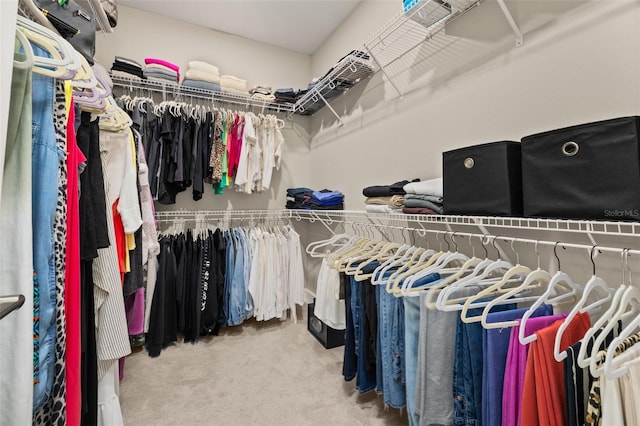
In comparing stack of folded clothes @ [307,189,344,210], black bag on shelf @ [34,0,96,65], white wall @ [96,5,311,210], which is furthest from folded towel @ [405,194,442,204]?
white wall @ [96,5,311,210]

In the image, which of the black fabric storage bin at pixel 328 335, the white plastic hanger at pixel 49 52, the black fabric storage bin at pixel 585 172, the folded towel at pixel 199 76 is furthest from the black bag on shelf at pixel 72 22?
the black fabric storage bin at pixel 328 335

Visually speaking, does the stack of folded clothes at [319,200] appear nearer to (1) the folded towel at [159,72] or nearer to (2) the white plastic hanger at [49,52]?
(1) the folded towel at [159,72]

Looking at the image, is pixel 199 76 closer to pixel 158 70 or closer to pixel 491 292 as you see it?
pixel 158 70

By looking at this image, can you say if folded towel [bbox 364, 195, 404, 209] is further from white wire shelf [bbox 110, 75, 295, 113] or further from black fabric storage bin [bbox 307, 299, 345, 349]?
white wire shelf [bbox 110, 75, 295, 113]

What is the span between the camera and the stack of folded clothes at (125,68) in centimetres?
234

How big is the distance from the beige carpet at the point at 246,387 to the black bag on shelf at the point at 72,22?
6.18 feet

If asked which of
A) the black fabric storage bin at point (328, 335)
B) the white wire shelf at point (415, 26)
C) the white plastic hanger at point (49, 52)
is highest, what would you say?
the white wire shelf at point (415, 26)

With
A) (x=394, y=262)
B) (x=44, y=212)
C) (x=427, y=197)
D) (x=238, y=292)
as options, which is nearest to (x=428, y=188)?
(x=427, y=197)

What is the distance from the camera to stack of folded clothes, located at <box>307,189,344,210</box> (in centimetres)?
262

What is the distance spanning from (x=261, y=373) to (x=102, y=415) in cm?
94

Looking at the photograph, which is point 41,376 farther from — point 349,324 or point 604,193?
point 604,193

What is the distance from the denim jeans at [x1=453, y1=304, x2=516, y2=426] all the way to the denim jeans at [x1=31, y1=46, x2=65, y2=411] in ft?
4.05

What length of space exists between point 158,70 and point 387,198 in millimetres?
2243

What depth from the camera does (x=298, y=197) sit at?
292 centimetres
